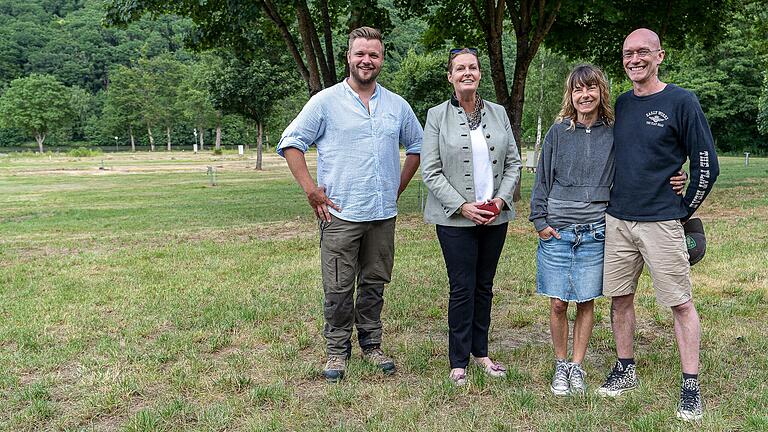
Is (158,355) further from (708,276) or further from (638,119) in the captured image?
(708,276)

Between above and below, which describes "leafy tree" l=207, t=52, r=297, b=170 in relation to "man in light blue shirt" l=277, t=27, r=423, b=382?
above

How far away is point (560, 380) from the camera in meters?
3.63

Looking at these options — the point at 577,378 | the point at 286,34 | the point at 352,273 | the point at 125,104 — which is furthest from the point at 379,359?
the point at 125,104

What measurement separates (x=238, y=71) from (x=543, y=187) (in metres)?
28.8

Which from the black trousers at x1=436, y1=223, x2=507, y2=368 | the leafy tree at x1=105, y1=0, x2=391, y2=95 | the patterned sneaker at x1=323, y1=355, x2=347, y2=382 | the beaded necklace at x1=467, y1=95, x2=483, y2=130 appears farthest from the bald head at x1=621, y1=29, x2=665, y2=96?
the leafy tree at x1=105, y1=0, x2=391, y2=95

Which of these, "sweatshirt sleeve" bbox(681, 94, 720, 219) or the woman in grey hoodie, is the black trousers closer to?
the woman in grey hoodie

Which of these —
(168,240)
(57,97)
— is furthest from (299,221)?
(57,97)

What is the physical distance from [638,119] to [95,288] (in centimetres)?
562

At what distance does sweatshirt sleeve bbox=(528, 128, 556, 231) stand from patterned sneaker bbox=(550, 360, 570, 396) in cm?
85

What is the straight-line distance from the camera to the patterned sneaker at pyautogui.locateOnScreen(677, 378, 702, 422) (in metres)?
3.20

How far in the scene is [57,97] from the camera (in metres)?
78.8

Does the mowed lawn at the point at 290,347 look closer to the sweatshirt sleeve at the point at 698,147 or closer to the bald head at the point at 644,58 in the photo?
the sweatshirt sleeve at the point at 698,147

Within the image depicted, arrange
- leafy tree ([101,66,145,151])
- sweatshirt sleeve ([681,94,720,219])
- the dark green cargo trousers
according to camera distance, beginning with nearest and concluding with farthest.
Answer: sweatshirt sleeve ([681,94,720,219]) → the dark green cargo trousers → leafy tree ([101,66,145,151])

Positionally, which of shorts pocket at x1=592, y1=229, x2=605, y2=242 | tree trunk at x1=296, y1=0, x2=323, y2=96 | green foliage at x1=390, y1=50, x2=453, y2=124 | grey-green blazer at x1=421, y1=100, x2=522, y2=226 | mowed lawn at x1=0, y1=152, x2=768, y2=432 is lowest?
mowed lawn at x1=0, y1=152, x2=768, y2=432
